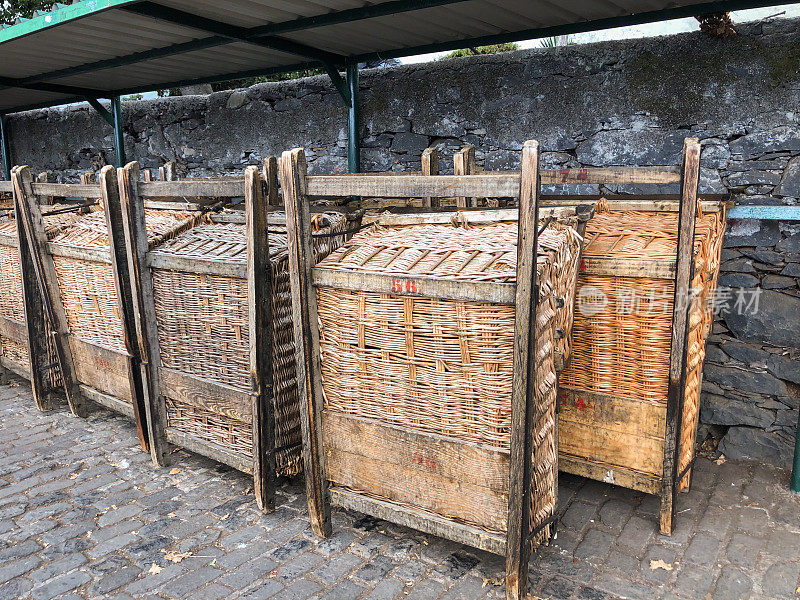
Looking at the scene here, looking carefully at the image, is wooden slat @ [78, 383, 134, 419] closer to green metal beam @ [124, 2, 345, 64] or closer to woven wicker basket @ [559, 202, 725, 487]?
green metal beam @ [124, 2, 345, 64]

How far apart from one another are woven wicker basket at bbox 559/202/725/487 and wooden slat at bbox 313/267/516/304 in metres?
0.98

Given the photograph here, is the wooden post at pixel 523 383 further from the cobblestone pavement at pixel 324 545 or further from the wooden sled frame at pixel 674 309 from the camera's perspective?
the wooden sled frame at pixel 674 309

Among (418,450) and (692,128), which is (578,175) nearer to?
(418,450)

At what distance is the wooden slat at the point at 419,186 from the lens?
2463 mm

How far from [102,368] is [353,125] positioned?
2967mm

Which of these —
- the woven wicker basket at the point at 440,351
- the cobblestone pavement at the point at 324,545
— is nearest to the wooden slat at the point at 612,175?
the woven wicker basket at the point at 440,351

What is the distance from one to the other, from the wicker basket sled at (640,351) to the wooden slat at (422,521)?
0.99m

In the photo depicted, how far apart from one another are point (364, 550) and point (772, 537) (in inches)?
83.9

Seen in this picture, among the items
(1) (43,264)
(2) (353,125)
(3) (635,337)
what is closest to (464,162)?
(3) (635,337)

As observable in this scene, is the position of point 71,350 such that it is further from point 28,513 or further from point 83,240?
point 28,513

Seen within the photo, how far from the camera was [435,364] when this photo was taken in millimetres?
2746

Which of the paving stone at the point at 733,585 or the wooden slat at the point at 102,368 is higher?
the wooden slat at the point at 102,368

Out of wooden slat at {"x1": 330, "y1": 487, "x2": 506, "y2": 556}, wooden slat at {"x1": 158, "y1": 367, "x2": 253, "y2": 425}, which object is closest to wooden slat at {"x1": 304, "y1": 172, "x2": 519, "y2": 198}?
wooden slat at {"x1": 158, "y1": 367, "x2": 253, "y2": 425}

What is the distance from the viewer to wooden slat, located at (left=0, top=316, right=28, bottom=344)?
5273 mm
